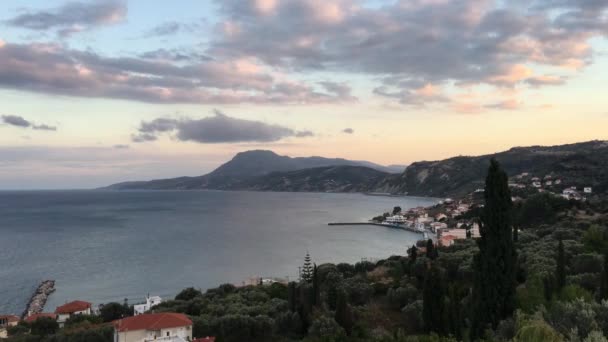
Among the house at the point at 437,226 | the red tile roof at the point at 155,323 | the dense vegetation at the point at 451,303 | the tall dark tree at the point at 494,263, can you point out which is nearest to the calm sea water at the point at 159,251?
the house at the point at 437,226

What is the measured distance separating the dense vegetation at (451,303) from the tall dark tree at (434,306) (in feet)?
0.17

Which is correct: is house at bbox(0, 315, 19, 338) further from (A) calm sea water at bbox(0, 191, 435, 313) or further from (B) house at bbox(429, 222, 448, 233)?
(B) house at bbox(429, 222, 448, 233)

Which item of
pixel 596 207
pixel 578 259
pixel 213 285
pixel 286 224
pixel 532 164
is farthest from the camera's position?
pixel 532 164

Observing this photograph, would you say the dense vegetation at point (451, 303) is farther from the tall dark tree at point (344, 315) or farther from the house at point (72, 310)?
the house at point (72, 310)

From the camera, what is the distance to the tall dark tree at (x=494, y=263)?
728 inches

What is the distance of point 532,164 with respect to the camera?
18950cm

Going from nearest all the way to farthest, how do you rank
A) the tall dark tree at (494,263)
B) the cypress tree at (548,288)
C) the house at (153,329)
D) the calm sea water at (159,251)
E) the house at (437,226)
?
the tall dark tree at (494,263) → the cypress tree at (548,288) → the house at (153,329) → the calm sea water at (159,251) → the house at (437,226)

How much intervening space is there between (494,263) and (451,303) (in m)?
4.84

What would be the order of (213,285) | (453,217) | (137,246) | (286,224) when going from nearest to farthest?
(213,285), (137,246), (453,217), (286,224)

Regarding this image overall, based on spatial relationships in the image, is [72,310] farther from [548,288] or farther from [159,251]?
[159,251]

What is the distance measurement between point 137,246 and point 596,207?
80.4 metres

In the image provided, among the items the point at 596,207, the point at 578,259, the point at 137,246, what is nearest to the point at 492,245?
the point at 578,259

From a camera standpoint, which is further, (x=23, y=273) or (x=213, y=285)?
(x=23, y=273)

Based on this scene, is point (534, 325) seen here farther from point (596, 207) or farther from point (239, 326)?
point (596, 207)
